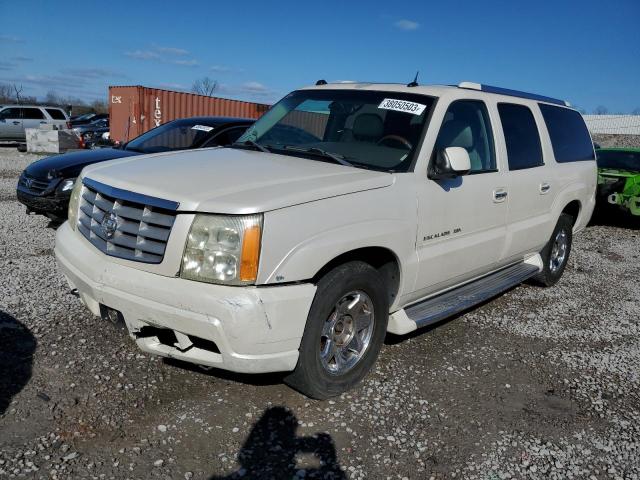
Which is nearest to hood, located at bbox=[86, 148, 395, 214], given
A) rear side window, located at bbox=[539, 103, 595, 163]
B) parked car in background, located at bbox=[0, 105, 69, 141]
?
rear side window, located at bbox=[539, 103, 595, 163]

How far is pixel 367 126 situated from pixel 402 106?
0.96 feet

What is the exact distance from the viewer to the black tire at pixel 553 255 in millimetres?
5910

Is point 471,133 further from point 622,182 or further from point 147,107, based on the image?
point 147,107

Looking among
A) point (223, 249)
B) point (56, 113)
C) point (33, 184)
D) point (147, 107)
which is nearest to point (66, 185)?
point (33, 184)

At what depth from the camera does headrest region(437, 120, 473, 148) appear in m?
4.03

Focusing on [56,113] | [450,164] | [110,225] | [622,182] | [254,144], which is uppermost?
[450,164]

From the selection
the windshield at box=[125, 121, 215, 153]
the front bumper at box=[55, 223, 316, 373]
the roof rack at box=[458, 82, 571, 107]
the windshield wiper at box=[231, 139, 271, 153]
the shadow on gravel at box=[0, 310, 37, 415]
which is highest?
the roof rack at box=[458, 82, 571, 107]

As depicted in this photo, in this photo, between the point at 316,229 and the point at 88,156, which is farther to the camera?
the point at 88,156

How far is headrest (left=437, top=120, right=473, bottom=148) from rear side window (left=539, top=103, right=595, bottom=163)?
1.60 metres

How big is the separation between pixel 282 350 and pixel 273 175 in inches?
40.9

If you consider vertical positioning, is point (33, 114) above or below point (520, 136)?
below

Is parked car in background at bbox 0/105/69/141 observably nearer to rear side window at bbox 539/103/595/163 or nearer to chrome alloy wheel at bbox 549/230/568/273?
rear side window at bbox 539/103/595/163

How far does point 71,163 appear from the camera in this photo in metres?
7.11

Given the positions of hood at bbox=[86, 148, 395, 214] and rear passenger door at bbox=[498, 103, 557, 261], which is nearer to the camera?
hood at bbox=[86, 148, 395, 214]
